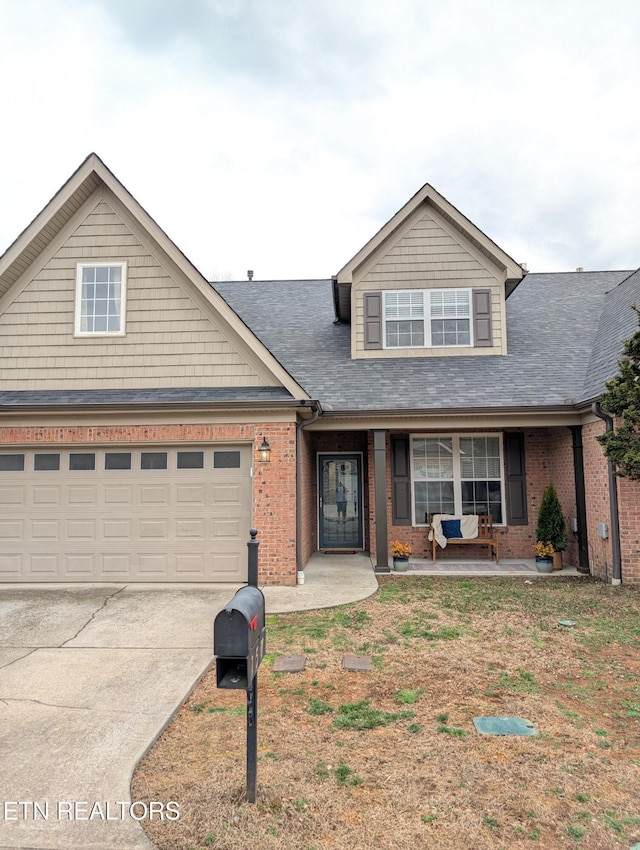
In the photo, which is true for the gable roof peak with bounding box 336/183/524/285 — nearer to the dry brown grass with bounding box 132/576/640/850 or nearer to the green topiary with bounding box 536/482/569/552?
the green topiary with bounding box 536/482/569/552

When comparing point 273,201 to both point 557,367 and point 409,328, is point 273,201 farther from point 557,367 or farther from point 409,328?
point 557,367

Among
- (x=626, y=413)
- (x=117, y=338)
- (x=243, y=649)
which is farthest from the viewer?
(x=117, y=338)

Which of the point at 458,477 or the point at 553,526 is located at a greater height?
the point at 458,477

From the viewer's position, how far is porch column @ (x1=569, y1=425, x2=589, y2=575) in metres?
8.83

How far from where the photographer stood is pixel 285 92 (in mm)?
13023

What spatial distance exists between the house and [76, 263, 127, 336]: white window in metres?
0.04

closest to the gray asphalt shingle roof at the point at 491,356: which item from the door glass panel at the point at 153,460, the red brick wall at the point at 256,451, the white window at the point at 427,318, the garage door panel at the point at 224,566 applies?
the white window at the point at 427,318

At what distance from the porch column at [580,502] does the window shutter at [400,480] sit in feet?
10.0

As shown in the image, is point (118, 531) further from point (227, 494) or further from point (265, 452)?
point (265, 452)

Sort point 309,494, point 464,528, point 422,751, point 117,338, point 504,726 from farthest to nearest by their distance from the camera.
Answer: point 309,494 → point 464,528 → point 117,338 → point 504,726 → point 422,751

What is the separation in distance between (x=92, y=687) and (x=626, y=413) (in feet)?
24.3

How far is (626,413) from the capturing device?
7176 mm

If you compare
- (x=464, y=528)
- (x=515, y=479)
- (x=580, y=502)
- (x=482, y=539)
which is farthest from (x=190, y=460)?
(x=580, y=502)

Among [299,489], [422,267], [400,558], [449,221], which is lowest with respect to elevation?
[400,558]
